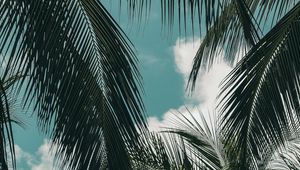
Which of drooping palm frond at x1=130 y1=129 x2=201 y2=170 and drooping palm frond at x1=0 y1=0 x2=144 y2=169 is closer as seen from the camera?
drooping palm frond at x1=0 y1=0 x2=144 y2=169

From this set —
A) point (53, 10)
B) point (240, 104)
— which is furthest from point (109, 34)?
point (240, 104)

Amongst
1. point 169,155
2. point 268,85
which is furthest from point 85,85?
point 169,155

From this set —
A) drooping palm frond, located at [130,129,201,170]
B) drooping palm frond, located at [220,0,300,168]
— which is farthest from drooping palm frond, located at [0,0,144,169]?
drooping palm frond, located at [130,129,201,170]

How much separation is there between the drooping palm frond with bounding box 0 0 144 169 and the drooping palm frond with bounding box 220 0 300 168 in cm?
170

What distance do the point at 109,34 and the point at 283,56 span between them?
212 cm

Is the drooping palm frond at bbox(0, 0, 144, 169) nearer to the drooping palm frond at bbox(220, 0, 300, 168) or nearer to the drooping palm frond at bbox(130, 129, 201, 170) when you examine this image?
the drooping palm frond at bbox(220, 0, 300, 168)

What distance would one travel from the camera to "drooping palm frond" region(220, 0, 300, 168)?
213 inches

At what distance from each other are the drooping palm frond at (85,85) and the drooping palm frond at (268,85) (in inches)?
67.0

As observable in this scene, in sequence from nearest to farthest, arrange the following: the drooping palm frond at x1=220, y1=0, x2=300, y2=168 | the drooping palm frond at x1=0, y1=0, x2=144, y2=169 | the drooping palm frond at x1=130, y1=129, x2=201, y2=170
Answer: the drooping palm frond at x1=0, y1=0, x2=144, y2=169 → the drooping palm frond at x1=220, y1=0, x2=300, y2=168 → the drooping palm frond at x1=130, y1=129, x2=201, y2=170

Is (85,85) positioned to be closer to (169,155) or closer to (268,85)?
(268,85)

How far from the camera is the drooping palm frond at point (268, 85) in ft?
17.8

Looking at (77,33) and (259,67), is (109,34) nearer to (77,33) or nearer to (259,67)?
(77,33)

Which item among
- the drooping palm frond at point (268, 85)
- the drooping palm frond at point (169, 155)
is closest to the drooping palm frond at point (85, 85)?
the drooping palm frond at point (268, 85)

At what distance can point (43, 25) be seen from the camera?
12.0 feet
